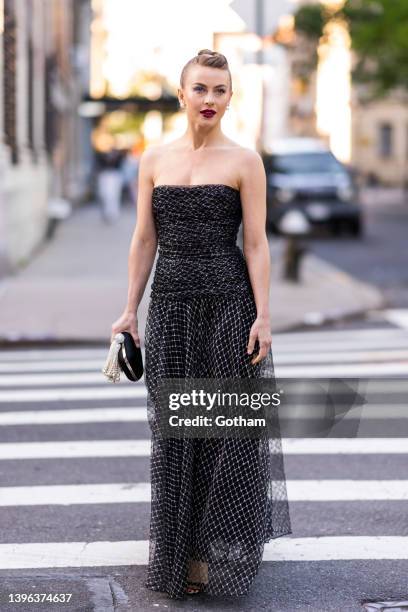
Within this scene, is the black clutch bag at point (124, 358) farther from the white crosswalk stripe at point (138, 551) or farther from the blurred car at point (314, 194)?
the blurred car at point (314, 194)

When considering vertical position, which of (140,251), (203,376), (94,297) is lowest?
(94,297)

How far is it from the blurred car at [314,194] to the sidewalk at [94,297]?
5.22 metres

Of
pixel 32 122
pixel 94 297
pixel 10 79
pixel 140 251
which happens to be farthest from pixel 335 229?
pixel 140 251

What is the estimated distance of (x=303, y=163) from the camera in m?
28.9

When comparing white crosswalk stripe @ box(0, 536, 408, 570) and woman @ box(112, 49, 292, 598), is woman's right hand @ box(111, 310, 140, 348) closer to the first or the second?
woman @ box(112, 49, 292, 598)

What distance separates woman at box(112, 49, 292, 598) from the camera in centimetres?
466

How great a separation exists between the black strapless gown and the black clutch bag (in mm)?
68

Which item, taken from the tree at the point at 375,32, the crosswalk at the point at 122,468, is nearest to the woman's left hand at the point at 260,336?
the crosswalk at the point at 122,468

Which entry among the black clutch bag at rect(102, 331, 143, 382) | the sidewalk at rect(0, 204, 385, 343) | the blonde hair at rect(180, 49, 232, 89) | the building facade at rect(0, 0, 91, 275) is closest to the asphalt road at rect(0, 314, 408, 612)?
the black clutch bag at rect(102, 331, 143, 382)

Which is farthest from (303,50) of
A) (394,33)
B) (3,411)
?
(3,411)

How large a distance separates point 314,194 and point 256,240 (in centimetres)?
2317

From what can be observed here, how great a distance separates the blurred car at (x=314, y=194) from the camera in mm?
27547

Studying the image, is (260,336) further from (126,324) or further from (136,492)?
(136,492)

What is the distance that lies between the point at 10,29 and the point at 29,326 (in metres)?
8.24
